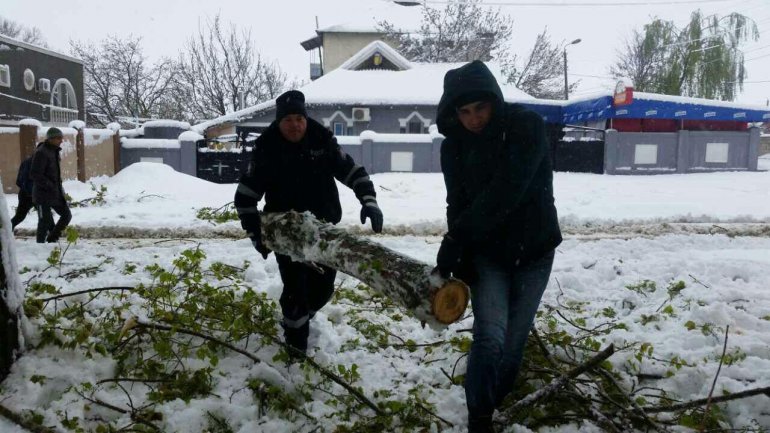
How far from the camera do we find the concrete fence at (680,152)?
20.7m

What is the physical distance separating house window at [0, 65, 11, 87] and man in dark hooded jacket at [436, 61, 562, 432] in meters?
29.7

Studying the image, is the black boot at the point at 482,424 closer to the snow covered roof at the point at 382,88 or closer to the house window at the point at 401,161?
the house window at the point at 401,161

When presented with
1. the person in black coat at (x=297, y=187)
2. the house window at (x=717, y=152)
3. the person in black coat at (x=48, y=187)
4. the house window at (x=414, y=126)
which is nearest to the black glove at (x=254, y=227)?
the person in black coat at (x=297, y=187)

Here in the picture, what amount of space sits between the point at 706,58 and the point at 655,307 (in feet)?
116

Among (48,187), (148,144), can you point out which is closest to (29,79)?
(148,144)

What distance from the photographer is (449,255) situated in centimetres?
264

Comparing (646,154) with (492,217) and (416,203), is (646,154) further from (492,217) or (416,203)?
(492,217)

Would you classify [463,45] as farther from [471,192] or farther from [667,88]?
[471,192]

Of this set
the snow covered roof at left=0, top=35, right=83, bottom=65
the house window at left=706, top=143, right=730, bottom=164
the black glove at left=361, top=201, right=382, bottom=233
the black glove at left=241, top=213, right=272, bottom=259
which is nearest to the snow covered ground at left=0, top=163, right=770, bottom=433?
the black glove at left=241, top=213, right=272, bottom=259

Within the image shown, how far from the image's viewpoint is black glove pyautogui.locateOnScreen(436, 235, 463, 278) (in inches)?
103

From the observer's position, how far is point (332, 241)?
130 inches

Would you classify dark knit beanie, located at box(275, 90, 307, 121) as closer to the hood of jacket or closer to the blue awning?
the hood of jacket

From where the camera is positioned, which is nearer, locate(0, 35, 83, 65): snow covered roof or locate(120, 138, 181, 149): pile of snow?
locate(120, 138, 181, 149): pile of snow

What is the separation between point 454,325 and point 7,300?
2.88m
